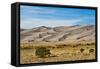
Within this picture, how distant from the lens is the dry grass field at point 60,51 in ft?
9.91

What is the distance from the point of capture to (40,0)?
10.3ft

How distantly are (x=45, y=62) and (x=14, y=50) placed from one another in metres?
0.42

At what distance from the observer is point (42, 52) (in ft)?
10.3

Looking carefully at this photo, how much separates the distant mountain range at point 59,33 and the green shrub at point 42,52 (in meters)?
0.12

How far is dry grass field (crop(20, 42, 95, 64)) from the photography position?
9.91 feet

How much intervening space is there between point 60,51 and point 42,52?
248mm

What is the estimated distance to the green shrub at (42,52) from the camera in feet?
10.2

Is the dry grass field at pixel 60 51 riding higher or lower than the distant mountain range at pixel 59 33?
lower

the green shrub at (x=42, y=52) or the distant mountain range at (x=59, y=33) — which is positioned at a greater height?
the distant mountain range at (x=59, y=33)

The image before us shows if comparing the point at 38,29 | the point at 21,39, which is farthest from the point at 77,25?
the point at 21,39

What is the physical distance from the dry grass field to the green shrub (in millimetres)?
28

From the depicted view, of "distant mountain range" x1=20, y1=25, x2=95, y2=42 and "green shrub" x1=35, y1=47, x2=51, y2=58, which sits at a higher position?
"distant mountain range" x1=20, y1=25, x2=95, y2=42

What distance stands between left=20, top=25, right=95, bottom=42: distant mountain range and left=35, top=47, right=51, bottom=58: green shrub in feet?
0.39

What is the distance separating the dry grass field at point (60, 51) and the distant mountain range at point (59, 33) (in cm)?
6
